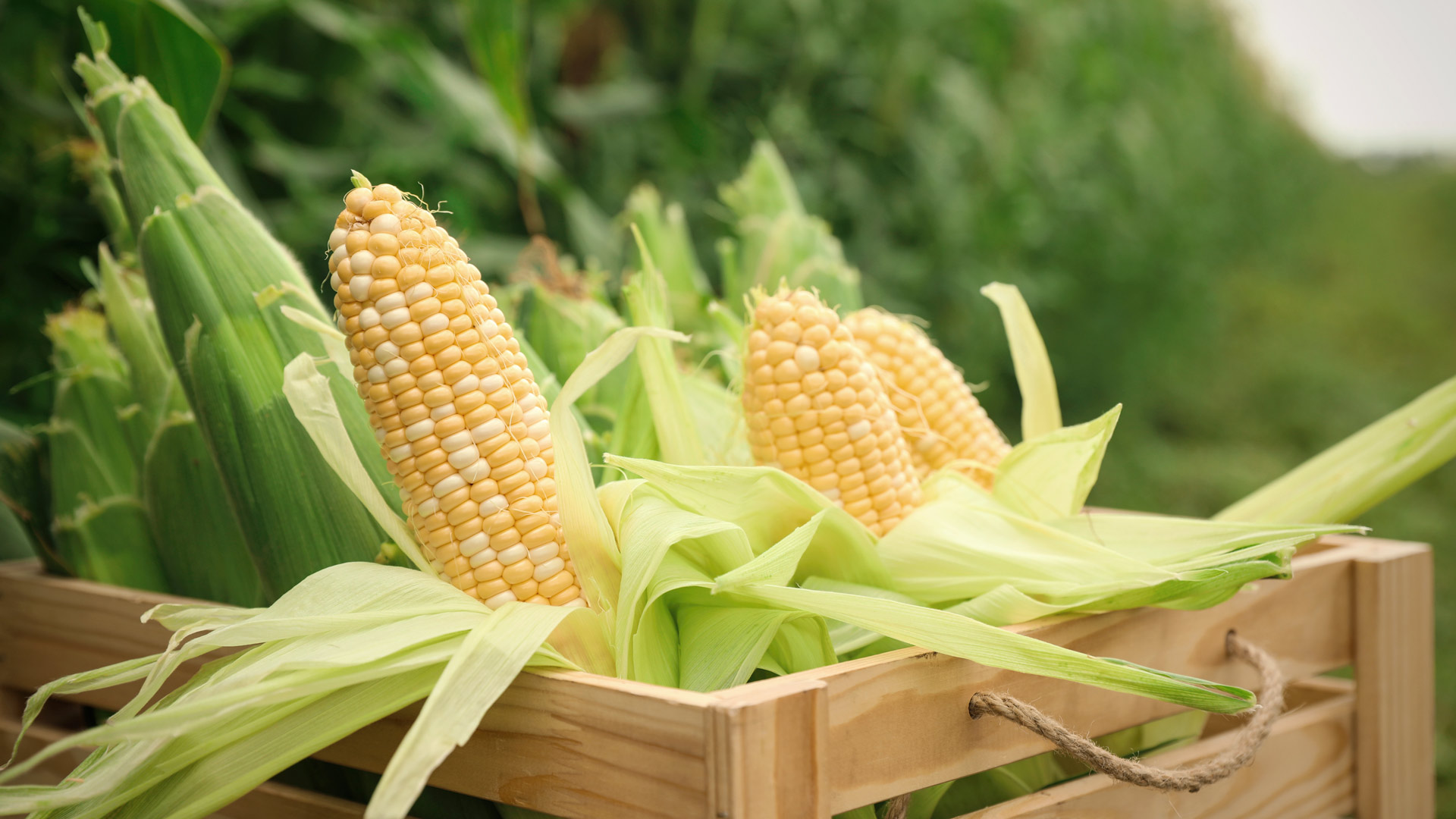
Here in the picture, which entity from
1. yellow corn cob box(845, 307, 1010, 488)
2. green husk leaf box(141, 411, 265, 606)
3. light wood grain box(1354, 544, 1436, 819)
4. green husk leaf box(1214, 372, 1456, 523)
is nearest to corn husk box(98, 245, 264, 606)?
green husk leaf box(141, 411, 265, 606)

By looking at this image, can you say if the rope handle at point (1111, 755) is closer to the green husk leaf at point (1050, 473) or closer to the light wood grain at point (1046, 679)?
the light wood grain at point (1046, 679)

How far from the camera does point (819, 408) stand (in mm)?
676

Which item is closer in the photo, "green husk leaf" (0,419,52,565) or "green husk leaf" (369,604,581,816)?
"green husk leaf" (369,604,581,816)

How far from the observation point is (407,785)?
16.6 inches

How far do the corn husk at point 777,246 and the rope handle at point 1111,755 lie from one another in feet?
2.03

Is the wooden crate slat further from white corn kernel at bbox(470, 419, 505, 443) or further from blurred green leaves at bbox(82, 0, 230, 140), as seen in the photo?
blurred green leaves at bbox(82, 0, 230, 140)

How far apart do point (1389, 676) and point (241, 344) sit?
35.5 inches

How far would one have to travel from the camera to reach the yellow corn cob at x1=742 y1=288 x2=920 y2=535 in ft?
2.21

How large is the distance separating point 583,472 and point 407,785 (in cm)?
19

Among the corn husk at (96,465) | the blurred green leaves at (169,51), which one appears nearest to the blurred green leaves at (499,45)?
the blurred green leaves at (169,51)

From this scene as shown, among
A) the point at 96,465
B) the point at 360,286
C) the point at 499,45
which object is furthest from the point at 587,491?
the point at 499,45

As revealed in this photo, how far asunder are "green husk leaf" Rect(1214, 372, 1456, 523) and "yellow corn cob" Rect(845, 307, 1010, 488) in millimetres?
195

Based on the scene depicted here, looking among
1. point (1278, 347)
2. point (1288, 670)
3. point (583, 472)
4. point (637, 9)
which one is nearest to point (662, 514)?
point (583, 472)

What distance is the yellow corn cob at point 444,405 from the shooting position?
21.9 inches
